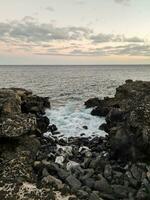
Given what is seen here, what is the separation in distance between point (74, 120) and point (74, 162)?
14.3 m

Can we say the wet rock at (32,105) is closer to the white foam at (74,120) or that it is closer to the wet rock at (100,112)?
the white foam at (74,120)

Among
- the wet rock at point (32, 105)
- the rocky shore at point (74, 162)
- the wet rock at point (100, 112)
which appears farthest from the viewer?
the wet rock at point (100, 112)

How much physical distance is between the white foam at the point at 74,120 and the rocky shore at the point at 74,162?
83.2 inches

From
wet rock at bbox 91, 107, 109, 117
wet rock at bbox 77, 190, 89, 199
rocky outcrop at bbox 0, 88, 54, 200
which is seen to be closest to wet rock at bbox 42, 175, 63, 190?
rocky outcrop at bbox 0, 88, 54, 200

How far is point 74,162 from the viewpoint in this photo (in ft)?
86.1

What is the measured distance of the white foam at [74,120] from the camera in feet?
116

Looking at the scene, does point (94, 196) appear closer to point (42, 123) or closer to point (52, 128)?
point (52, 128)

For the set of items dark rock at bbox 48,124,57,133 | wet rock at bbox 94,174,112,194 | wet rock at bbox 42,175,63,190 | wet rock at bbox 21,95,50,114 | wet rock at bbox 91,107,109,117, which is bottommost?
wet rock at bbox 94,174,112,194

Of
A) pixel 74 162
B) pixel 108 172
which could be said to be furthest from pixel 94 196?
pixel 74 162

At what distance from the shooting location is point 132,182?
22.1 m

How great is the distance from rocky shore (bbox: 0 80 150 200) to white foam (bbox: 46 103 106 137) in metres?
2.11

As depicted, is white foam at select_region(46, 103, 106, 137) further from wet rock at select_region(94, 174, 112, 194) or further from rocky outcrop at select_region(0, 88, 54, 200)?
wet rock at select_region(94, 174, 112, 194)

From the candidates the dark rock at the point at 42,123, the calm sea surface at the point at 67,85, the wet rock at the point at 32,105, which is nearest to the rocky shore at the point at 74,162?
the dark rock at the point at 42,123

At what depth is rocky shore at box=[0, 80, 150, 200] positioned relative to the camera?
20328 millimetres
